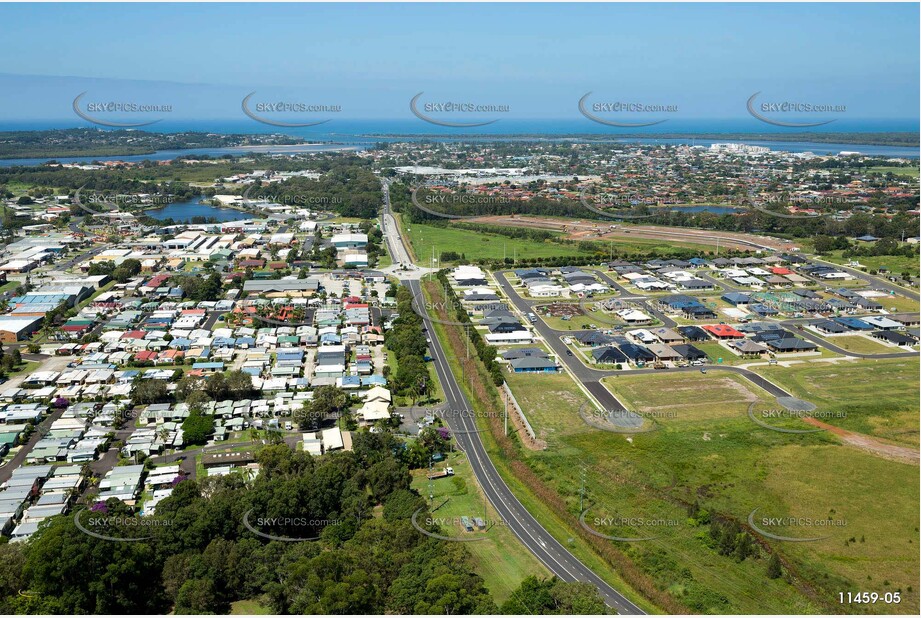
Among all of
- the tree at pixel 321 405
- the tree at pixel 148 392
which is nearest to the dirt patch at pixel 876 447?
the tree at pixel 321 405

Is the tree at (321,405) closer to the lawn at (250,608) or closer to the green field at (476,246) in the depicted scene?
the lawn at (250,608)

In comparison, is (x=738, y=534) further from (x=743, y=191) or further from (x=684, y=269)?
(x=743, y=191)

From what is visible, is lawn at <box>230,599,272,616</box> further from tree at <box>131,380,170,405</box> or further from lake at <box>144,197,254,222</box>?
lake at <box>144,197,254,222</box>

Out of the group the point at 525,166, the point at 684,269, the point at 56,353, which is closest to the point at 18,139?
the point at 525,166

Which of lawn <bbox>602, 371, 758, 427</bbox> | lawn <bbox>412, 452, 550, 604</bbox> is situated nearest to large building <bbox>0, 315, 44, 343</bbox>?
lawn <bbox>412, 452, 550, 604</bbox>

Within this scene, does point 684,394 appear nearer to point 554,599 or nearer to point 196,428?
point 554,599
